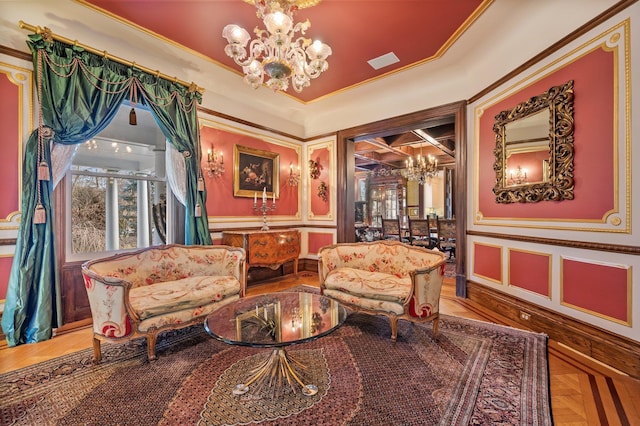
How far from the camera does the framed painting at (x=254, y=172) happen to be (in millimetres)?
4613

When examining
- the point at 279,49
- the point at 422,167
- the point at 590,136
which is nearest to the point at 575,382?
the point at 590,136

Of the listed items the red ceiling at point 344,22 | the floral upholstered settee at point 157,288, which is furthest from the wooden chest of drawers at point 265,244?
the red ceiling at point 344,22

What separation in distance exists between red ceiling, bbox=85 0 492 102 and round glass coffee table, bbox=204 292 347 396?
273cm

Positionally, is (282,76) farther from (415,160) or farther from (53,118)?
(415,160)

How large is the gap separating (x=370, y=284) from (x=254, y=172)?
2.95 meters

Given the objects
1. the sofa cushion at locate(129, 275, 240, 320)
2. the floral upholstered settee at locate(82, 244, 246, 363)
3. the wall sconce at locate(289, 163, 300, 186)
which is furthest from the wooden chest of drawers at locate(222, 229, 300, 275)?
the wall sconce at locate(289, 163, 300, 186)

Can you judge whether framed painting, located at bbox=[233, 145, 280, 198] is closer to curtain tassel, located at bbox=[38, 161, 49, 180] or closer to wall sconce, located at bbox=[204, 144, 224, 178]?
wall sconce, located at bbox=[204, 144, 224, 178]

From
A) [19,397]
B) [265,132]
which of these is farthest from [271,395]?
[265,132]

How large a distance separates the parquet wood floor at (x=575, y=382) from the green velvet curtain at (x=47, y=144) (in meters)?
0.24

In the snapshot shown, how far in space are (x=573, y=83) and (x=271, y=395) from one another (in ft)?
11.5

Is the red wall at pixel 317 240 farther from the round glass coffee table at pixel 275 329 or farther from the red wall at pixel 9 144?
the red wall at pixel 9 144

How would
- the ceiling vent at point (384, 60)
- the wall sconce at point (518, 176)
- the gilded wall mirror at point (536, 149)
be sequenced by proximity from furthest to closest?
the ceiling vent at point (384, 60) < the wall sconce at point (518, 176) < the gilded wall mirror at point (536, 149)

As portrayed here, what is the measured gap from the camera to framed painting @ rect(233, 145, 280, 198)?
15.1 ft

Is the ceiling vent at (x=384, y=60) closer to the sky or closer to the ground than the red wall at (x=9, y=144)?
closer to the sky
